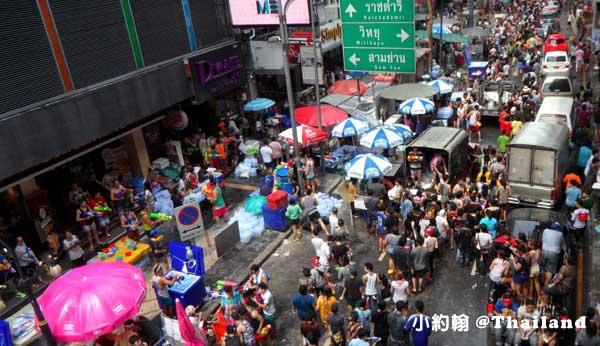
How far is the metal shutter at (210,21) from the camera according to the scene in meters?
19.9

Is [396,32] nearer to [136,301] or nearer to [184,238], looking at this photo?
[184,238]

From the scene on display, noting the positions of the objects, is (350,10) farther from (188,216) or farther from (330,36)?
(330,36)

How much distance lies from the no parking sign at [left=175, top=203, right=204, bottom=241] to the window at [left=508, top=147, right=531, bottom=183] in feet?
30.2

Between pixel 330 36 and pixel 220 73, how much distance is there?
9161 mm

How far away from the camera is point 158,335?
36.1 ft

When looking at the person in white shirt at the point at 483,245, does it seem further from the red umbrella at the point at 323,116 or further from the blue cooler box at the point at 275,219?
the red umbrella at the point at 323,116

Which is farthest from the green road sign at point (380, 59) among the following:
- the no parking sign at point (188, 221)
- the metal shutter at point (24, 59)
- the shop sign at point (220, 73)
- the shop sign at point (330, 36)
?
the shop sign at point (330, 36)

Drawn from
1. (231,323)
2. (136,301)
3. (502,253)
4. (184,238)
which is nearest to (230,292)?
(231,323)

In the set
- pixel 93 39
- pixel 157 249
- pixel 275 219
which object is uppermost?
pixel 93 39

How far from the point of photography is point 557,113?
709 inches

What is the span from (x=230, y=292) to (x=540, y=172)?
960cm

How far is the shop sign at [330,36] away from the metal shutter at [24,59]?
49.8ft

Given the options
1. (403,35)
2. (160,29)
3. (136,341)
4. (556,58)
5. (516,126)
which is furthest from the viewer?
(556,58)

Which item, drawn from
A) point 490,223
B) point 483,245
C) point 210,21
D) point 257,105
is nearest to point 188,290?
point 483,245
